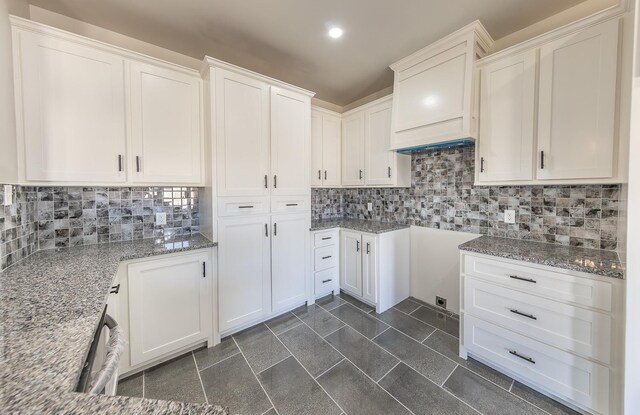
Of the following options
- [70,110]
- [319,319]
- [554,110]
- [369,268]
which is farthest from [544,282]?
[70,110]

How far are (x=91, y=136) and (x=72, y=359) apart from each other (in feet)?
5.81

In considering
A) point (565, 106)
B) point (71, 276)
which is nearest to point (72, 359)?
point (71, 276)

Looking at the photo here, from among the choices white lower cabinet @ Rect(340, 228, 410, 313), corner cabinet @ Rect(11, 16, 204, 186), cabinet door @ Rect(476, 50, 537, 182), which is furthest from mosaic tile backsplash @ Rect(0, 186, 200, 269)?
cabinet door @ Rect(476, 50, 537, 182)

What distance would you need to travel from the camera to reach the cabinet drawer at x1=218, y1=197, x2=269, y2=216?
2.12m

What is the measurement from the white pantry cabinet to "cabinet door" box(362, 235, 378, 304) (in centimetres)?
102

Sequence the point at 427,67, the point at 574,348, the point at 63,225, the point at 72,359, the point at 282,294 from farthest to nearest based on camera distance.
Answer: the point at 282,294
the point at 427,67
the point at 63,225
the point at 574,348
the point at 72,359

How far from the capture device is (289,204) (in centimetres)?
257

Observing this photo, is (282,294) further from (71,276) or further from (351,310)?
(71,276)

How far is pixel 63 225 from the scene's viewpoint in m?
1.89

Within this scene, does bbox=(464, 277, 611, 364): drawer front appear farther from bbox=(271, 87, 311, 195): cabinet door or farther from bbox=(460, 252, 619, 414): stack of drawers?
bbox=(271, 87, 311, 195): cabinet door

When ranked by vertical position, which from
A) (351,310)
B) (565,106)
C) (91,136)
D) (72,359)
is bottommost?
(351,310)

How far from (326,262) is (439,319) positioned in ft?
4.42

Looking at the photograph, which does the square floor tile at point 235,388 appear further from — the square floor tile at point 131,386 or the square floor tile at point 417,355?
the square floor tile at point 417,355

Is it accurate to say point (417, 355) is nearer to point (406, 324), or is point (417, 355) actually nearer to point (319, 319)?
point (406, 324)
